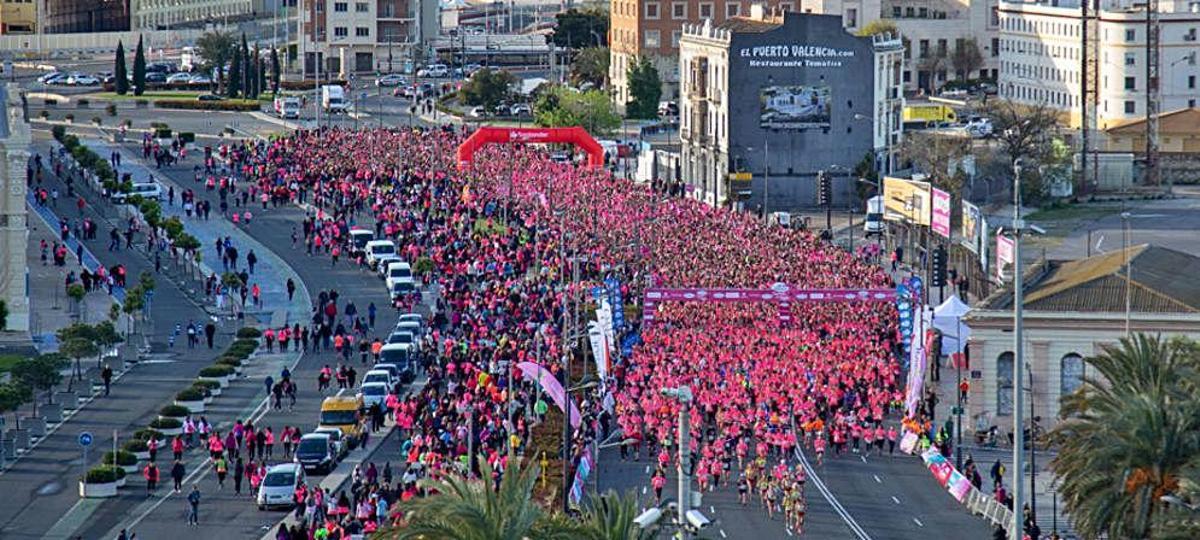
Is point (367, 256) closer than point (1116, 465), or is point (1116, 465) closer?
point (1116, 465)

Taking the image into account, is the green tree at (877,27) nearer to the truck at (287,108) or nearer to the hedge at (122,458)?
the truck at (287,108)

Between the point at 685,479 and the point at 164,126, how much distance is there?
99932 millimetres

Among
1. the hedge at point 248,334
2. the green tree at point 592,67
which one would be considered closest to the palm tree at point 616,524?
the hedge at point 248,334

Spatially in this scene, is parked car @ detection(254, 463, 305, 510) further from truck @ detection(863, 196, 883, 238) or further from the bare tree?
the bare tree

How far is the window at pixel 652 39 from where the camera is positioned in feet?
544

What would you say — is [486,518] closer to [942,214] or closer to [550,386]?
[550,386]

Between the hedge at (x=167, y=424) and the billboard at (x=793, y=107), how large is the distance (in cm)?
5326

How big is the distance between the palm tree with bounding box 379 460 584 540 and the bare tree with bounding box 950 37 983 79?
133090mm

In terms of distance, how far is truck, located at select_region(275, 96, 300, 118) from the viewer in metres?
148

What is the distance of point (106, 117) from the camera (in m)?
147

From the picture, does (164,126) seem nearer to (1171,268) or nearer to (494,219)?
(494,219)

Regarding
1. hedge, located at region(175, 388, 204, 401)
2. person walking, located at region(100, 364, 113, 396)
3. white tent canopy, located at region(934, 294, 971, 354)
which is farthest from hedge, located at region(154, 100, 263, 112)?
white tent canopy, located at region(934, 294, 971, 354)

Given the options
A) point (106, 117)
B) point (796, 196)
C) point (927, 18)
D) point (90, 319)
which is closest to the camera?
point (90, 319)

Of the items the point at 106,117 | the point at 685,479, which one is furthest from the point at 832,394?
A: the point at 106,117
